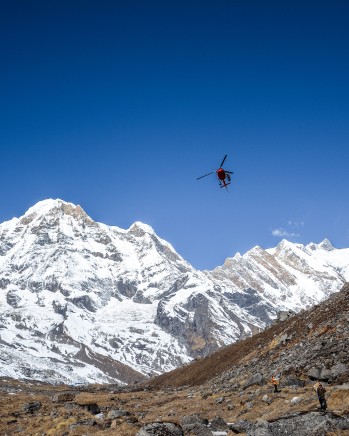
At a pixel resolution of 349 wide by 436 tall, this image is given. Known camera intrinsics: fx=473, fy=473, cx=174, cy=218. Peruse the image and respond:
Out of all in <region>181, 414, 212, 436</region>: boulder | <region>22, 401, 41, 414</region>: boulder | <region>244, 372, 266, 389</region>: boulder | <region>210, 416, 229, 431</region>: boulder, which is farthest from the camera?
<region>22, 401, 41, 414</region>: boulder

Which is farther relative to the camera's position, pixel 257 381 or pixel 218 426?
pixel 257 381

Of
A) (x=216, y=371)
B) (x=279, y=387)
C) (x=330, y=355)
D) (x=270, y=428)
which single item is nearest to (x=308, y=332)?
(x=330, y=355)

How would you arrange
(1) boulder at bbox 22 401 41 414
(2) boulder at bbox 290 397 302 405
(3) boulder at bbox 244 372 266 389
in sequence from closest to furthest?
(2) boulder at bbox 290 397 302 405
(3) boulder at bbox 244 372 266 389
(1) boulder at bbox 22 401 41 414

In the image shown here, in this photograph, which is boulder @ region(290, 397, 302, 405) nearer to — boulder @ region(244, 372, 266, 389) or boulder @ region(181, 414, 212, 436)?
boulder @ region(181, 414, 212, 436)

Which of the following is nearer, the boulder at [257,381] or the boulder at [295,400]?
the boulder at [295,400]

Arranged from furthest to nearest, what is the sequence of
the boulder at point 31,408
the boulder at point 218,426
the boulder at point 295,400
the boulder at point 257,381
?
the boulder at point 31,408 → the boulder at point 257,381 → the boulder at point 295,400 → the boulder at point 218,426

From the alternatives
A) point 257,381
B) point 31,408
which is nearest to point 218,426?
point 257,381

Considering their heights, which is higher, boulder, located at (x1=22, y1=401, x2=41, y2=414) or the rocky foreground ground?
boulder, located at (x1=22, y1=401, x2=41, y2=414)

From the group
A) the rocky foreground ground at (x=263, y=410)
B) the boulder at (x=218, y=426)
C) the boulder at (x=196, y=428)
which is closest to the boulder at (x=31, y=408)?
the rocky foreground ground at (x=263, y=410)

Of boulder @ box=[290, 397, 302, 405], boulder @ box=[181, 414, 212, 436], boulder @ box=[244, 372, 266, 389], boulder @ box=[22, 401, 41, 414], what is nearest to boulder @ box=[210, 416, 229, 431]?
boulder @ box=[181, 414, 212, 436]

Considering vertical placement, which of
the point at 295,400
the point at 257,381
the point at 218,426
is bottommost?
the point at 218,426

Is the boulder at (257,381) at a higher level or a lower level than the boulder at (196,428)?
higher

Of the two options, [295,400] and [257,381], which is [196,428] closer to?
[295,400]

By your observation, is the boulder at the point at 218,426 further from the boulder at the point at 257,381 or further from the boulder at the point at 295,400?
the boulder at the point at 257,381
